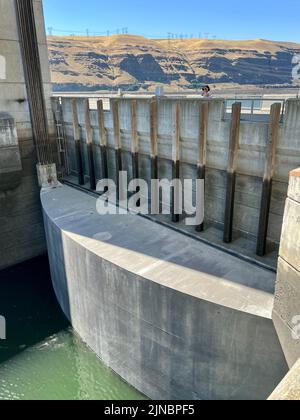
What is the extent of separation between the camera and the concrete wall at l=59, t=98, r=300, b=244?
10211mm

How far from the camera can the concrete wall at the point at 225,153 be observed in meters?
10.2

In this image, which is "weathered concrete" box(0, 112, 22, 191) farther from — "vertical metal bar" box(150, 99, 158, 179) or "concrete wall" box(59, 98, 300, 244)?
"vertical metal bar" box(150, 99, 158, 179)

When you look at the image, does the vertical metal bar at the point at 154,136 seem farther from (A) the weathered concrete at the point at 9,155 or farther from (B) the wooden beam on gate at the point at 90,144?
(A) the weathered concrete at the point at 9,155

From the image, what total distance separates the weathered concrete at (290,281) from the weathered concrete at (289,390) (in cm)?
288

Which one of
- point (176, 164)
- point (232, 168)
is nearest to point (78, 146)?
point (176, 164)

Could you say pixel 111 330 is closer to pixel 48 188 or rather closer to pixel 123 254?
pixel 123 254

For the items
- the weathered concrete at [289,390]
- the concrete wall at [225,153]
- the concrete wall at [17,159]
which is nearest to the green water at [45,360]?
the concrete wall at [17,159]

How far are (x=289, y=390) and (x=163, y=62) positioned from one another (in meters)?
117

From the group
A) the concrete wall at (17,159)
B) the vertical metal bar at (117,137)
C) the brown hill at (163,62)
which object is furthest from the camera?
the brown hill at (163,62)

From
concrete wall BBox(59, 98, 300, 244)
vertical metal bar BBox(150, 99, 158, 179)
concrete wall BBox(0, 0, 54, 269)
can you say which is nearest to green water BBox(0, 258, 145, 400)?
concrete wall BBox(0, 0, 54, 269)

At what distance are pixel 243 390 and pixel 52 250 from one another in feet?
35.8

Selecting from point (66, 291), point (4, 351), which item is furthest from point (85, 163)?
point (4, 351)

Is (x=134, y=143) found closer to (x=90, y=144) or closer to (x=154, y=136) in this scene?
(x=154, y=136)

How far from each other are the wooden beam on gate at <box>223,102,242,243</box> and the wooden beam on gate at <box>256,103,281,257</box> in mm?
1257
